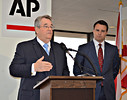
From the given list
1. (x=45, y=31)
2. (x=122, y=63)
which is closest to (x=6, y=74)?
(x=45, y=31)

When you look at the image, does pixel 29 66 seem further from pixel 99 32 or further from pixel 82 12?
pixel 82 12

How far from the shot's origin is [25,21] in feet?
14.6

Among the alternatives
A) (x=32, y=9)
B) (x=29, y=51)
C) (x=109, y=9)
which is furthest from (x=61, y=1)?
(x=29, y=51)

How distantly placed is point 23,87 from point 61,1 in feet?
17.5

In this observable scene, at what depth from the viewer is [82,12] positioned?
907 cm

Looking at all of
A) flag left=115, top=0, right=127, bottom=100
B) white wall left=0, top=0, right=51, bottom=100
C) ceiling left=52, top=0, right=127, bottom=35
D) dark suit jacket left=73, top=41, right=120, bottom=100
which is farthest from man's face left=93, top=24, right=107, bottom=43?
ceiling left=52, top=0, right=127, bottom=35

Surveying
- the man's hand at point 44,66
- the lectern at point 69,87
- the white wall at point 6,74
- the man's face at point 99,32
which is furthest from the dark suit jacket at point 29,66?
the white wall at point 6,74

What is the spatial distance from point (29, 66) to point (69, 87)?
728 millimetres

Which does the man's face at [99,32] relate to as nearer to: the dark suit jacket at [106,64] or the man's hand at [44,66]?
the dark suit jacket at [106,64]

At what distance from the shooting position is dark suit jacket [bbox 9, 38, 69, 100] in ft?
8.98

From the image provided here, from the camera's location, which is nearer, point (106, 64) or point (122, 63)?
point (106, 64)

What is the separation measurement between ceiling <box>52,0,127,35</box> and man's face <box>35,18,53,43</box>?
482 centimetres

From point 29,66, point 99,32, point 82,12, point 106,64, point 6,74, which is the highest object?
point 82,12

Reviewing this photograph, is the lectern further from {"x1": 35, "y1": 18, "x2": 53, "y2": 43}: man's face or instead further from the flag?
the flag
